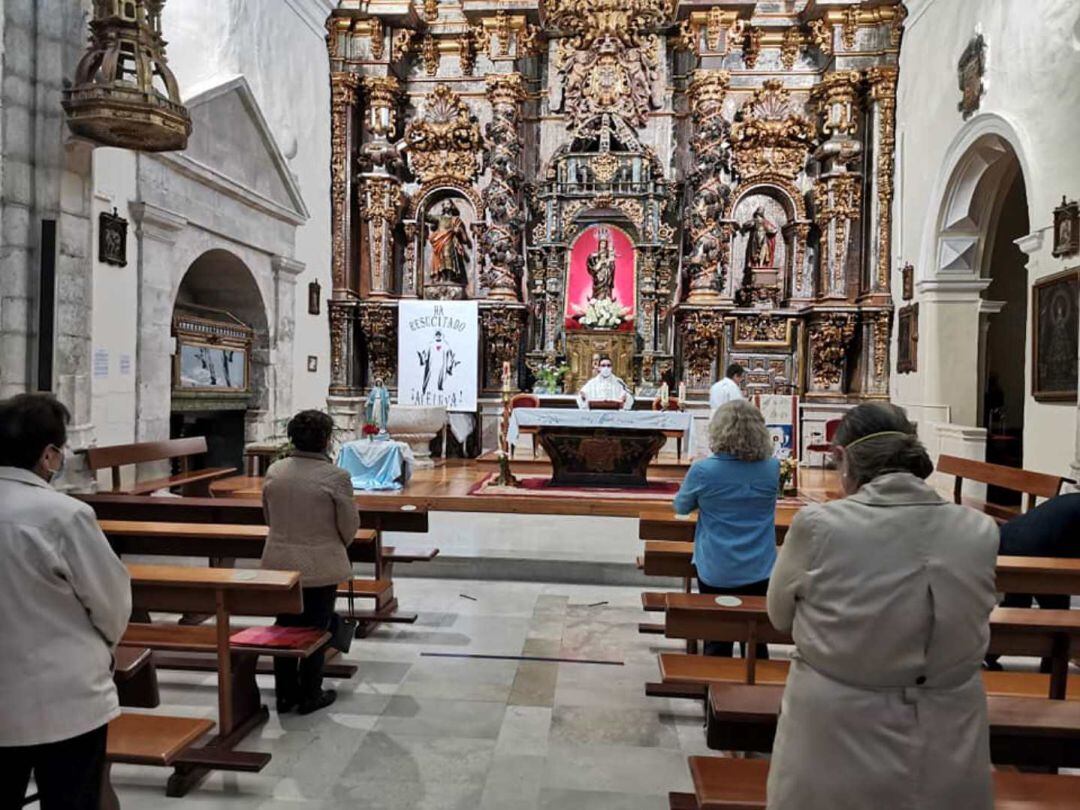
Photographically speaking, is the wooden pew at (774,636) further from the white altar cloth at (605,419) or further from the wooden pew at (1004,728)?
the white altar cloth at (605,419)

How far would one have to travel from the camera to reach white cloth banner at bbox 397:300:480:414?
12859mm

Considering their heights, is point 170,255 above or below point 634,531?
above

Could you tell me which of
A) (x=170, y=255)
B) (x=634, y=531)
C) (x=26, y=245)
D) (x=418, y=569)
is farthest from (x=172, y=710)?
(x=170, y=255)

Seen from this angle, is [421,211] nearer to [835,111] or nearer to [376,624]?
[835,111]

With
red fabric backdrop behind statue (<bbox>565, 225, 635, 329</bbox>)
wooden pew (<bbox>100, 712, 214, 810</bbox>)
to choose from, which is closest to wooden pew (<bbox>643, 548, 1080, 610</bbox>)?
wooden pew (<bbox>100, 712, 214, 810</bbox>)

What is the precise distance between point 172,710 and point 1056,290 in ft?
26.2

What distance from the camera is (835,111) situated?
12.5m

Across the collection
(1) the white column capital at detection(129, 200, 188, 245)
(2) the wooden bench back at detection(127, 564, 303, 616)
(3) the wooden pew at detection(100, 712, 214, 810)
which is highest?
(1) the white column capital at detection(129, 200, 188, 245)

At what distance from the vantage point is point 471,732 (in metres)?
3.56

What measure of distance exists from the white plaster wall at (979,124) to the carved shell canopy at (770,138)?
1590 mm

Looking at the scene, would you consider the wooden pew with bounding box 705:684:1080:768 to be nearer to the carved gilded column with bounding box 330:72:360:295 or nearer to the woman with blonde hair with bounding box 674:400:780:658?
the woman with blonde hair with bounding box 674:400:780:658

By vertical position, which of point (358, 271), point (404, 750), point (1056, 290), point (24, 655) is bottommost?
point (404, 750)

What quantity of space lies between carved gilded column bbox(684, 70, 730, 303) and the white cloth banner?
12.5 ft

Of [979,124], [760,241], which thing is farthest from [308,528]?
[760,241]
